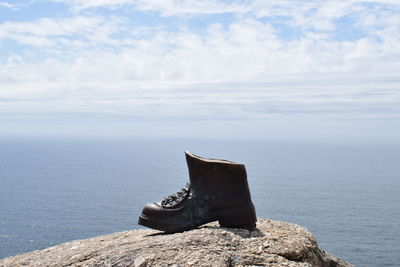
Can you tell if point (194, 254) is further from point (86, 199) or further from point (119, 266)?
point (86, 199)

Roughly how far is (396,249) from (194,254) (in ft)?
270

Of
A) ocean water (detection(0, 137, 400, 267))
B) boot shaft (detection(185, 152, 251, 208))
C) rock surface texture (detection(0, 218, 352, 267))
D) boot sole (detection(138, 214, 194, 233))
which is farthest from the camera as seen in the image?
ocean water (detection(0, 137, 400, 267))

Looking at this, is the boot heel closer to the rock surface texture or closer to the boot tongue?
the rock surface texture

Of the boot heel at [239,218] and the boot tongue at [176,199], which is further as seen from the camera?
the boot tongue at [176,199]

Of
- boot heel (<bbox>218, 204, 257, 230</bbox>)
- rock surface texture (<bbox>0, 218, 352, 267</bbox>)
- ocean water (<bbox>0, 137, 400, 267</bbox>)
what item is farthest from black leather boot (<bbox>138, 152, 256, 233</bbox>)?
ocean water (<bbox>0, 137, 400, 267</bbox>)

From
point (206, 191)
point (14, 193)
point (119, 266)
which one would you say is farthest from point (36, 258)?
point (14, 193)

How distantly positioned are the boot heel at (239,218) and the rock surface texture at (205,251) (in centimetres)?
16

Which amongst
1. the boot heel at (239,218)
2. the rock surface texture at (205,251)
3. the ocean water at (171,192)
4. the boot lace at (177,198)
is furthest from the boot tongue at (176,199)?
the ocean water at (171,192)

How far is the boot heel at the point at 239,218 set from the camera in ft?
23.8

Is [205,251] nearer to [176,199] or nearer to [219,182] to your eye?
[219,182]

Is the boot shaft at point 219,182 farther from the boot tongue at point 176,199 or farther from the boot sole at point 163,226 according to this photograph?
the boot sole at point 163,226

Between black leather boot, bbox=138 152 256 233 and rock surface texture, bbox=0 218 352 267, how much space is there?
0.72 ft

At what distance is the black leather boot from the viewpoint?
720cm

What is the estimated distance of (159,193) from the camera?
139500 mm
